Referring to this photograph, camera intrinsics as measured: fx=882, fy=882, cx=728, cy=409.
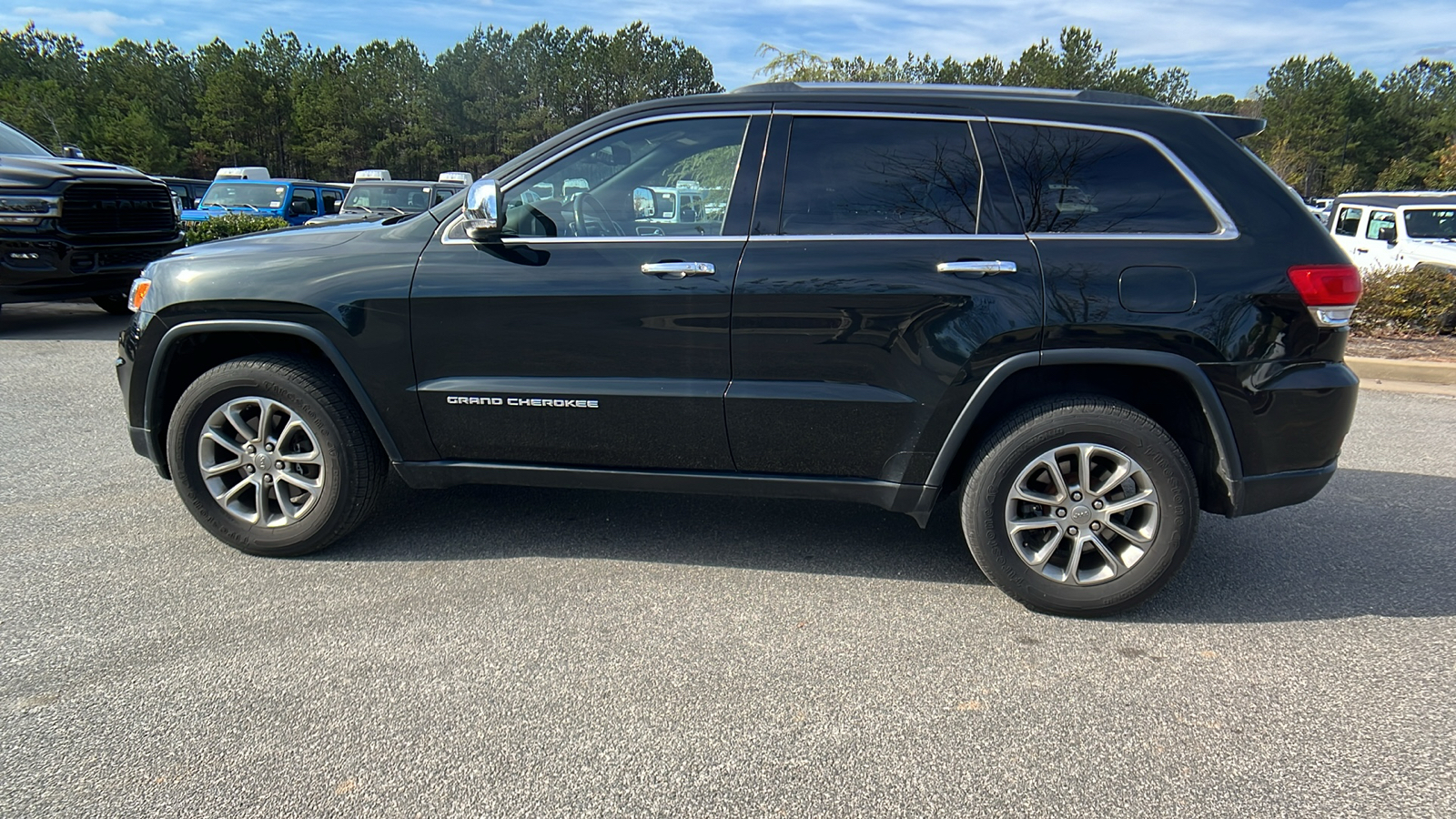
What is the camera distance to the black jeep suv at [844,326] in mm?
3039

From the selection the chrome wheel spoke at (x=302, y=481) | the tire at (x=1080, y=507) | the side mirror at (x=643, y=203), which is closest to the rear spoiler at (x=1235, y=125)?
the tire at (x=1080, y=507)

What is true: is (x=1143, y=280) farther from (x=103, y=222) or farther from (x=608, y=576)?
(x=103, y=222)

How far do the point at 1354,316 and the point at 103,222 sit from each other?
12.8m

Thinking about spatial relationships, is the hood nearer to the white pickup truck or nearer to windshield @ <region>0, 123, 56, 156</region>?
windshield @ <region>0, 123, 56, 156</region>

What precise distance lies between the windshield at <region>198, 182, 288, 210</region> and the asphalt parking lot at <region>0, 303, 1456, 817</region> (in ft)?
48.6

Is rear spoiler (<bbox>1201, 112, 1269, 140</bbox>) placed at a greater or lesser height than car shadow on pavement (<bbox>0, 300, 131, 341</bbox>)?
greater

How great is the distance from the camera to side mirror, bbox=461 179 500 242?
3168 millimetres

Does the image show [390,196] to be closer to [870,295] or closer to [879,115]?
[879,115]

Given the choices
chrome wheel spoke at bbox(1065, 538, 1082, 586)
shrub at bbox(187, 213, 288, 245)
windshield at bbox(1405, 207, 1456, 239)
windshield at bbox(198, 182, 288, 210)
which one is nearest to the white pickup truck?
windshield at bbox(1405, 207, 1456, 239)

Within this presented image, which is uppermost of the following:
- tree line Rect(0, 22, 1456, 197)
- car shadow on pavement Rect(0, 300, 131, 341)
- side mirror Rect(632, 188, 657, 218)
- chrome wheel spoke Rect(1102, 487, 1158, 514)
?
tree line Rect(0, 22, 1456, 197)

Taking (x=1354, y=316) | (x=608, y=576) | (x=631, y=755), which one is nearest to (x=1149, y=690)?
(x=631, y=755)

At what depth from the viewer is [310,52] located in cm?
7256

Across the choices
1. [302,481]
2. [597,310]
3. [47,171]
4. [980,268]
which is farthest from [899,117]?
[47,171]

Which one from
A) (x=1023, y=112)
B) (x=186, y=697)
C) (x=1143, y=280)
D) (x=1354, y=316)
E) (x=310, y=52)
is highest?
(x=310, y=52)
